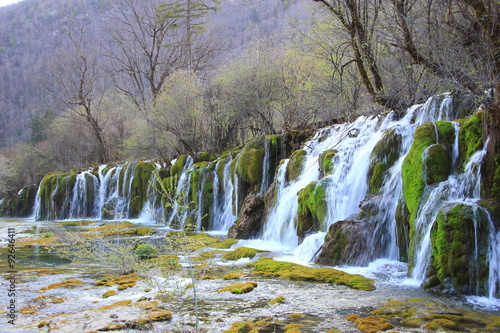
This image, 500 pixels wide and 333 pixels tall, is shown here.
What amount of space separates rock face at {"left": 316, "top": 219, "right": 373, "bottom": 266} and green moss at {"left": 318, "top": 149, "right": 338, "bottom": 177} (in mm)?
2871

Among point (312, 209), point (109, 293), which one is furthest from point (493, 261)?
point (109, 293)

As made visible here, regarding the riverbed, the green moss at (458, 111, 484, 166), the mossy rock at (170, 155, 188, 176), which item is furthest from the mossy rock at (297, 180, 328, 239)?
the mossy rock at (170, 155, 188, 176)

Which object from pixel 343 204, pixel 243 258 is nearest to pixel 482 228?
pixel 343 204

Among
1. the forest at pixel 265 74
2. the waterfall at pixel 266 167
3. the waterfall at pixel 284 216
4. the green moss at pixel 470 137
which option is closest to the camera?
the green moss at pixel 470 137

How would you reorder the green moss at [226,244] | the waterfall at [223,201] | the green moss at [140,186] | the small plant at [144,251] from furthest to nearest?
the green moss at [140,186], the waterfall at [223,201], the green moss at [226,244], the small plant at [144,251]

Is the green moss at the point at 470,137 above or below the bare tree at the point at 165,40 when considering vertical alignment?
below

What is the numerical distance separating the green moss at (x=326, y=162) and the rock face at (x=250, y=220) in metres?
3.43

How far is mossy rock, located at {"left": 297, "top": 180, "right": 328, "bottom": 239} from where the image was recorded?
12035 millimetres

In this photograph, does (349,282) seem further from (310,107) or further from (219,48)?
(219,48)

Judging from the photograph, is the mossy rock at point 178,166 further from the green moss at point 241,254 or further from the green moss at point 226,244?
the green moss at point 241,254

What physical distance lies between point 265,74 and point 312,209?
12936mm

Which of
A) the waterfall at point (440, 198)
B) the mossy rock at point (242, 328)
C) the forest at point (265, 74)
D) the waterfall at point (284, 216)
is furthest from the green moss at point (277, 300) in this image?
the waterfall at point (284, 216)

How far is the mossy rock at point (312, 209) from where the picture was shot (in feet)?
39.5

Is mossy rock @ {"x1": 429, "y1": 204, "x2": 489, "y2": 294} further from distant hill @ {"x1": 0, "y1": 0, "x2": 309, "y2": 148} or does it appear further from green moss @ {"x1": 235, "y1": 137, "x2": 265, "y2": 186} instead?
distant hill @ {"x1": 0, "y1": 0, "x2": 309, "y2": 148}
